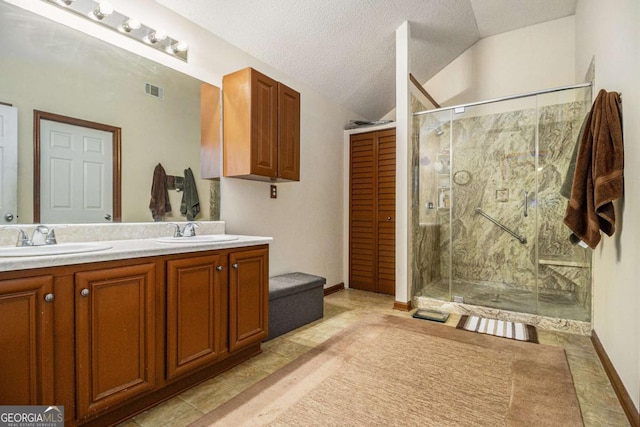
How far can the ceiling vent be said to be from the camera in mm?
2115

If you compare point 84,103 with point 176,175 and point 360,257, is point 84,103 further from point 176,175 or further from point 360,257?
point 360,257

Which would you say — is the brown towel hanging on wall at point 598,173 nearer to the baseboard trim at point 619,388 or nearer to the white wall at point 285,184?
the baseboard trim at point 619,388

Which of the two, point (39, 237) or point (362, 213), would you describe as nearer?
point (39, 237)

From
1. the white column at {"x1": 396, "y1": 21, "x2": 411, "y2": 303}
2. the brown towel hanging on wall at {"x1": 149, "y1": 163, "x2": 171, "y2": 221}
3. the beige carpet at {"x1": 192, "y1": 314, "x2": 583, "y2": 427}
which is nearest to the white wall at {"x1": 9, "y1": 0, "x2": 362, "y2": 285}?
the brown towel hanging on wall at {"x1": 149, "y1": 163, "x2": 171, "y2": 221}

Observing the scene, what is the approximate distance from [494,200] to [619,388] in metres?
2.51

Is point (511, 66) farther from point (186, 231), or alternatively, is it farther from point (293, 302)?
point (186, 231)

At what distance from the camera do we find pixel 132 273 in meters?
1.44

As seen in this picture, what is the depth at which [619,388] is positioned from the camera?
166 centimetres

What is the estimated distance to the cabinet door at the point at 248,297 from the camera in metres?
1.93

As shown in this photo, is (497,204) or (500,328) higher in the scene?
(497,204)

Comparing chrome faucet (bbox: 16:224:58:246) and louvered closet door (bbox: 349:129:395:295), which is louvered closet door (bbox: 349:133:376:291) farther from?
chrome faucet (bbox: 16:224:58:246)

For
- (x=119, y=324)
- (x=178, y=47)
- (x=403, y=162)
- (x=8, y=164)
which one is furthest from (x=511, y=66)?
(x=8, y=164)

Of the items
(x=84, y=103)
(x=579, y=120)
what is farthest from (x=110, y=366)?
(x=579, y=120)

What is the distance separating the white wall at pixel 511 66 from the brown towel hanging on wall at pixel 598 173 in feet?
7.38
